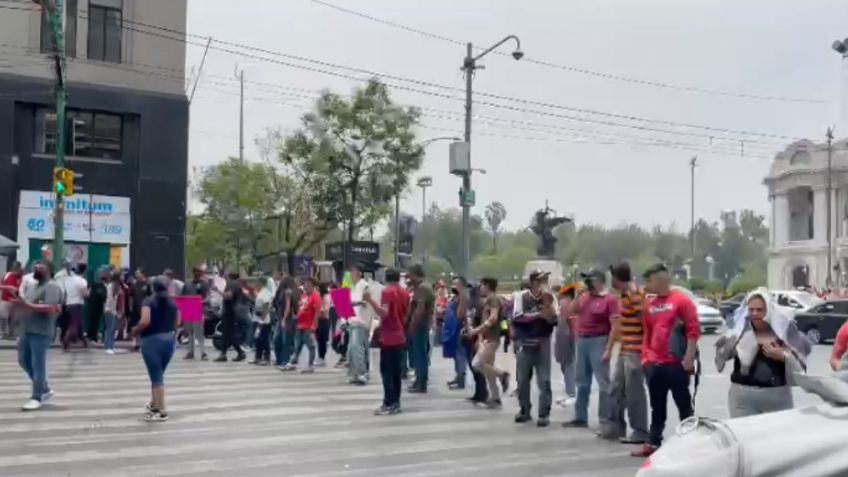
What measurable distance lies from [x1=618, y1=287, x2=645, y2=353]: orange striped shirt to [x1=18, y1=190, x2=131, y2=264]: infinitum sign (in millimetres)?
24585

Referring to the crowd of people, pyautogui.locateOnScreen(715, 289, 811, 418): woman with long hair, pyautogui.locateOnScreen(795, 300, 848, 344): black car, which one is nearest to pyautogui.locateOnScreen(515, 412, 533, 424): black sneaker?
the crowd of people

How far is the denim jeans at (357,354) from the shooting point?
16.6 m

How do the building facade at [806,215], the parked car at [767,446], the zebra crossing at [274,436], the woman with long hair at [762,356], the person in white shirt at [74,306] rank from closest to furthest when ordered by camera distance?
1. the parked car at [767,446]
2. the woman with long hair at [762,356]
3. the zebra crossing at [274,436]
4. the person in white shirt at [74,306]
5. the building facade at [806,215]

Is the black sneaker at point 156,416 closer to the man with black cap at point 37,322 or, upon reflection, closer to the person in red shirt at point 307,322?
the man with black cap at point 37,322

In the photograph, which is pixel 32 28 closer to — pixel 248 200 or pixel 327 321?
pixel 327 321

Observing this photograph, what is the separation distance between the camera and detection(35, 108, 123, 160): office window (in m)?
32.7

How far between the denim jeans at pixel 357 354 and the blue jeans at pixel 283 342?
2.55m

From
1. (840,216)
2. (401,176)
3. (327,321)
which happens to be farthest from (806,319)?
(840,216)

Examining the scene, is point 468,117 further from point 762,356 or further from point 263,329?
point 762,356

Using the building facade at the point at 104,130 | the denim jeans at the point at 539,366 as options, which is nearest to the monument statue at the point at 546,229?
the building facade at the point at 104,130

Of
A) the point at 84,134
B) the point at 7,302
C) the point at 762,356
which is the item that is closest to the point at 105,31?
the point at 84,134

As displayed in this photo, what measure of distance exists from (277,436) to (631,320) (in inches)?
153

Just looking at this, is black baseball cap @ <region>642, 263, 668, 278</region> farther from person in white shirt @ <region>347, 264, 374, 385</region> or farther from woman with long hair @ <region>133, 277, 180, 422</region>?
person in white shirt @ <region>347, 264, 374, 385</region>

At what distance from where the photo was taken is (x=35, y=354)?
12.7 metres
